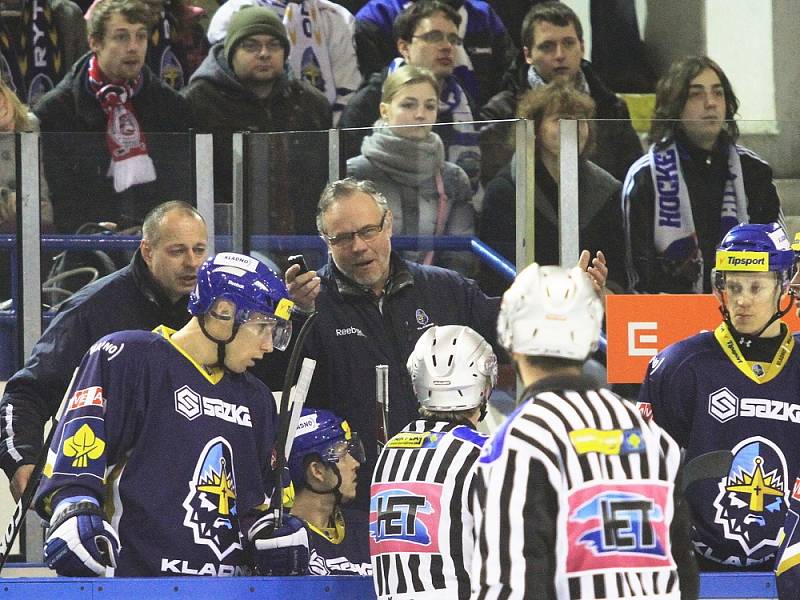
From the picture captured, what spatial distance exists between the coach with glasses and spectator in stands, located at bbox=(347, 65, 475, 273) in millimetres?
279

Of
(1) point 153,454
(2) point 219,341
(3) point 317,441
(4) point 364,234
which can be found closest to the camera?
(1) point 153,454

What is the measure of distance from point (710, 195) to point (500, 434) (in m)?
2.63

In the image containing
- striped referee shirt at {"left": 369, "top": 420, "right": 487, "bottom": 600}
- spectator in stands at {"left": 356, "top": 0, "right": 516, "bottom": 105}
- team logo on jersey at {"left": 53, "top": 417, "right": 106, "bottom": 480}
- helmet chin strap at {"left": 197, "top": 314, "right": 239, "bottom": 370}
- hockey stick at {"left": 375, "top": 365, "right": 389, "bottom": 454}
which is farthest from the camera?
spectator in stands at {"left": 356, "top": 0, "right": 516, "bottom": 105}

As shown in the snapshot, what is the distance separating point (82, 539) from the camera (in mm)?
3828

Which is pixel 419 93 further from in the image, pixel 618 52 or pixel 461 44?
pixel 618 52

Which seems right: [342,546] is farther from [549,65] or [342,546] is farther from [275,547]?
[549,65]

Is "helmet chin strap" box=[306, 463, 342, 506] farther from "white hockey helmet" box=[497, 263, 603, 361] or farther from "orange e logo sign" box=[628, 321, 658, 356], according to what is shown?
"white hockey helmet" box=[497, 263, 603, 361]

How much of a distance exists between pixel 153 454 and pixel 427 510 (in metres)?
0.78

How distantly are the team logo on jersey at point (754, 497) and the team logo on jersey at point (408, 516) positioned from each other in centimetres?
119

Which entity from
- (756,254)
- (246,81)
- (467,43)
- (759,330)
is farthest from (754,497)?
(467,43)

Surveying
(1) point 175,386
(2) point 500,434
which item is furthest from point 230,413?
(2) point 500,434

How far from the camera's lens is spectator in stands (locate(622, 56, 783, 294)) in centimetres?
543

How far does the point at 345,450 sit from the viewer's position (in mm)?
4852

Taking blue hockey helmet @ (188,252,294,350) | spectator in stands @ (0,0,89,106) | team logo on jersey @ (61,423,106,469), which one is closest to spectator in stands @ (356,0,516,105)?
spectator in stands @ (0,0,89,106)
